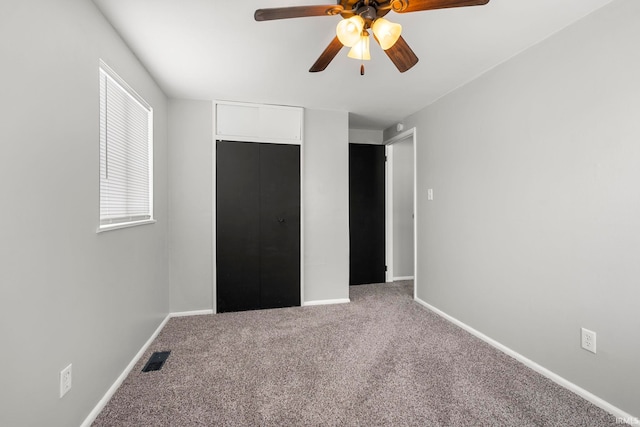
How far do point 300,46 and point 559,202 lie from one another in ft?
6.89

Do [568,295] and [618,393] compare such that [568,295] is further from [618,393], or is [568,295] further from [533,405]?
[533,405]

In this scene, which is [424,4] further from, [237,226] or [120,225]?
[237,226]

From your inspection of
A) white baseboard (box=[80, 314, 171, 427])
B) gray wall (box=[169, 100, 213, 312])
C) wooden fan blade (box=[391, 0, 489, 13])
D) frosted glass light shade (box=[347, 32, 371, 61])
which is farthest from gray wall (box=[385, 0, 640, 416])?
white baseboard (box=[80, 314, 171, 427])

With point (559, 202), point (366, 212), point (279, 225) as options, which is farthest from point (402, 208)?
point (559, 202)

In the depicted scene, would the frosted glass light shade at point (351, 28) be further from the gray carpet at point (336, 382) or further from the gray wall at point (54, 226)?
the gray carpet at point (336, 382)

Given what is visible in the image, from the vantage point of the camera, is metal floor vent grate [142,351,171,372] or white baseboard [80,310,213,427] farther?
metal floor vent grate [142,351,171,372]

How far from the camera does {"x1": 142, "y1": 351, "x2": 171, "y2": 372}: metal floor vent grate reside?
1.99 meters

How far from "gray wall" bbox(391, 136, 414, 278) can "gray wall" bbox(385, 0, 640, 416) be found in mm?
1627

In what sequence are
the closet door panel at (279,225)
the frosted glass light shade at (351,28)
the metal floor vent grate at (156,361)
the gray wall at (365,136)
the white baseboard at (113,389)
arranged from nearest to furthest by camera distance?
the frosted glass light shade at (351,28)
the white baseboard at (113,389)
the metal floor vent grate at (156,361)
the closet door panel at (279,225)
the gray wall at (365,136)

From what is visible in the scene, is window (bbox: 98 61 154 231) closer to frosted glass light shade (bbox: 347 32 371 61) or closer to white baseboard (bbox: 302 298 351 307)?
frosted glass light shade (bbox: 347 32 371 61)

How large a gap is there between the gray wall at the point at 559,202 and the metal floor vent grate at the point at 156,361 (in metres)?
2.68

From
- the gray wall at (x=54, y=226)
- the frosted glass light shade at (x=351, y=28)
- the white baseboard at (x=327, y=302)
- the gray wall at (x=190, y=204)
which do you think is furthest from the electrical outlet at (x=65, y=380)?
the white baseboard at (x=327, y=302)

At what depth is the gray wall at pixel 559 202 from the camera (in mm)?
1507

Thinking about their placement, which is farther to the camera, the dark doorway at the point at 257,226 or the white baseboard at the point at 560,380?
the dark doorway at the point at 257,226
